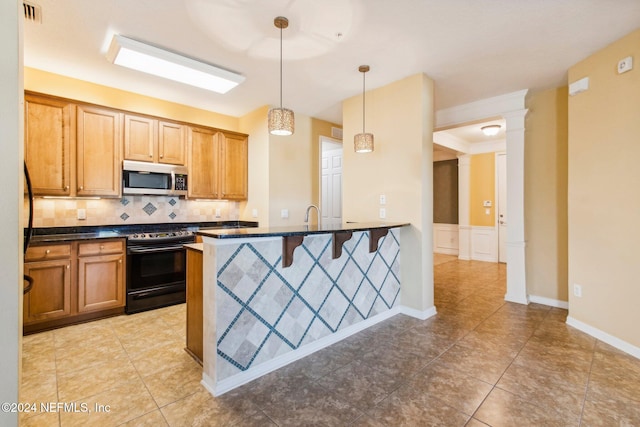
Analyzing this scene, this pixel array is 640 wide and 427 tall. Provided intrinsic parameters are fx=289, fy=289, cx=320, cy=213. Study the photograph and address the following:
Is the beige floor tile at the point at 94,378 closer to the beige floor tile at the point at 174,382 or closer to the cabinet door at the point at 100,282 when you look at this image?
the beige floor tile at the point at 174,382

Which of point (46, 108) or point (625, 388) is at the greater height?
point (46, 108)

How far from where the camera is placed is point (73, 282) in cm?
302

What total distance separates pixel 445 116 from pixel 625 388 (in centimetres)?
348

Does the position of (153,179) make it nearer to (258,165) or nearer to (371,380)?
(258,165)

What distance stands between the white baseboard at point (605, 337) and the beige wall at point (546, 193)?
28.7 inches

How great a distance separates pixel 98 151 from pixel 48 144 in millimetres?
431

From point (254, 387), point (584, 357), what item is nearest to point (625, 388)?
point (584, 357)

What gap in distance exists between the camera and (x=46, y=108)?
303 centimetres

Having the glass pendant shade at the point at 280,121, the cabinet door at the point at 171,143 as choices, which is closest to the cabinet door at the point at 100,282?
the cabinet door at the point at 171,143

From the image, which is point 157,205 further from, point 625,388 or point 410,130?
point 625,388

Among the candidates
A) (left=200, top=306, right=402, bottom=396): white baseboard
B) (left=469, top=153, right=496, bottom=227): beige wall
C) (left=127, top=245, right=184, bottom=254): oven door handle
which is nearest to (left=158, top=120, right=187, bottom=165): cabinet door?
(left=127, top=245, right=184, bottom=254): oven door handle

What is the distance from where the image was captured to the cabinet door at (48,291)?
2.79 meters

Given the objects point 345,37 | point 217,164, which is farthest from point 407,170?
point 217,164

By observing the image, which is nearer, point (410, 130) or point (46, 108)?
point (46, 108)
